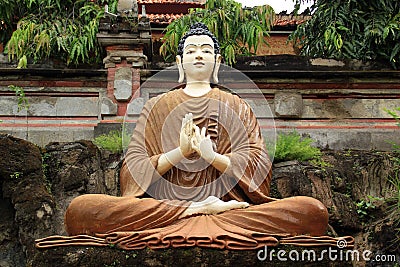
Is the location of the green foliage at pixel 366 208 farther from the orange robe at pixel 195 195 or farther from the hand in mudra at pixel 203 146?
the hand in mudra at pixel 203 146

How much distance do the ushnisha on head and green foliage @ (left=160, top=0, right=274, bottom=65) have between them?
3.43 metres

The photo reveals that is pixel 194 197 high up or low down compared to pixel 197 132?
down

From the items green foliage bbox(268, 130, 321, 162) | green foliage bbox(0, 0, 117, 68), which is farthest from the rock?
green foliage bbox(0, 0, 117, 68)

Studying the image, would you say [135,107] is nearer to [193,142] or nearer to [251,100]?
[251,100]

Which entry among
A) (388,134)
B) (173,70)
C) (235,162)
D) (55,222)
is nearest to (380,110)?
(388,134)

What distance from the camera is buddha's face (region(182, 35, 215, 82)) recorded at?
8.22 m

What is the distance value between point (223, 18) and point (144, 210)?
566cm

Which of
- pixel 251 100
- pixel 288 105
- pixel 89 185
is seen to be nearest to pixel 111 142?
pixel 89 185

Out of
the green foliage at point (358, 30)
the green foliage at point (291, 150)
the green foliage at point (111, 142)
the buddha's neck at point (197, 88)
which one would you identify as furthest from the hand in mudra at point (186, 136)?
the green foliage at point (358, 30)

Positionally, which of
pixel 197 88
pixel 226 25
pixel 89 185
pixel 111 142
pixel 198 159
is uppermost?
pixel 226 25

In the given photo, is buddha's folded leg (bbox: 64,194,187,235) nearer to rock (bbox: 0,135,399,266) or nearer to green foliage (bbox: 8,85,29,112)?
rock (bbox: 0,135,399,266)

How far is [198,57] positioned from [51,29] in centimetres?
445

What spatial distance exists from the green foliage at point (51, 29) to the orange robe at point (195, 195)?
11.7 ft

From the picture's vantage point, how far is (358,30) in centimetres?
1179
